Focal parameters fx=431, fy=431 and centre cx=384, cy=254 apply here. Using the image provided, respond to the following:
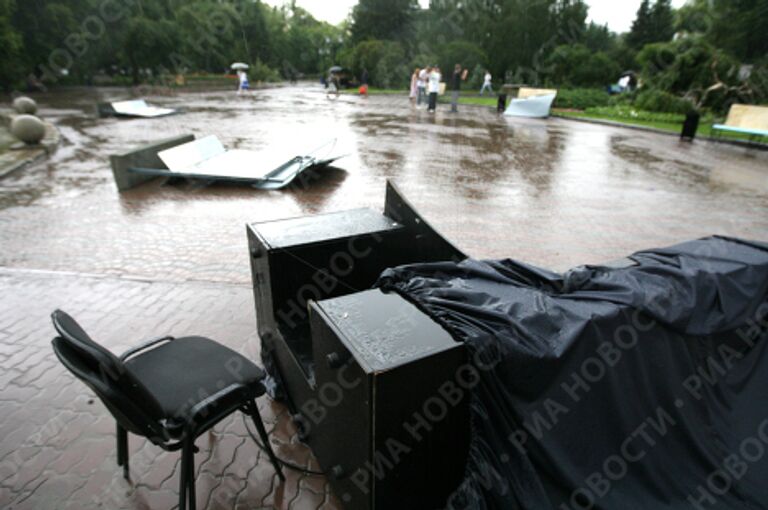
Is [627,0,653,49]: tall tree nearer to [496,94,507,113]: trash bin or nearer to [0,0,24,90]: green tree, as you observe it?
[496,94,507,113]: trash bin

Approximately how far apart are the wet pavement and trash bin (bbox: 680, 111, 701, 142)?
0.93 m

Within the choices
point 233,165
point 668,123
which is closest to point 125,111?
point 233,165

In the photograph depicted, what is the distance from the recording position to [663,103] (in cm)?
2103

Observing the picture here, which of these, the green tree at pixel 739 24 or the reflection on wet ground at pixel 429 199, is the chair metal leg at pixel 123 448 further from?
the green tree at pixel 739 24

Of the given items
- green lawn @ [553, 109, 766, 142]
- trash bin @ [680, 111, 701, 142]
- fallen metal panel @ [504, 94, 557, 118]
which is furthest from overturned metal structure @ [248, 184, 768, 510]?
fallen metal panel @ [504, 94, 557, 118]

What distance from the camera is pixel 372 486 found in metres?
1.78

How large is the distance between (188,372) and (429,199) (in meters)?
6.16

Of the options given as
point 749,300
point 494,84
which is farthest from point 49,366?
point 494,84

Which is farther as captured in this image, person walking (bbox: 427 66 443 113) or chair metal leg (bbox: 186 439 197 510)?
person walking (bbox: 427 66 443 113)

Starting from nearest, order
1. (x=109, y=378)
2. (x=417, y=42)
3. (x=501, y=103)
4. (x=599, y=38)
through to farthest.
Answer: (x=109, y=378) < (x=501, y=103) < (x=417, y=42) < (x=599, y=38)

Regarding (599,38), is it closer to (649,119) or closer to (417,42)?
(417,42)

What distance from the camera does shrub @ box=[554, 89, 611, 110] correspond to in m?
26.8

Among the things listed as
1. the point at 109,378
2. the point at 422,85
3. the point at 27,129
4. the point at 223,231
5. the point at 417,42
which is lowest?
the point at 223,231

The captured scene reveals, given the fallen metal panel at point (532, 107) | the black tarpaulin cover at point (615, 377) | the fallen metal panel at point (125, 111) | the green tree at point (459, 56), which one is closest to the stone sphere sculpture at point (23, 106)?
the fallen metal panel at point (125, 111)
